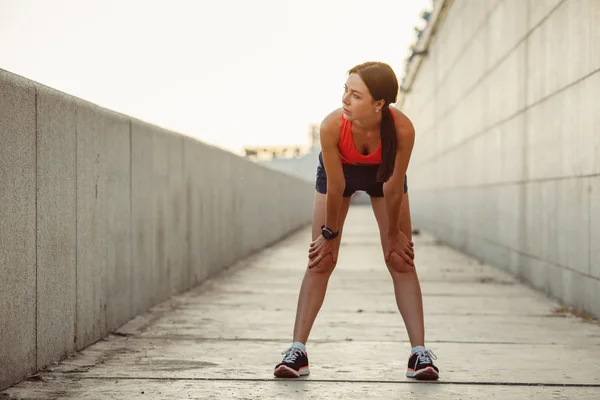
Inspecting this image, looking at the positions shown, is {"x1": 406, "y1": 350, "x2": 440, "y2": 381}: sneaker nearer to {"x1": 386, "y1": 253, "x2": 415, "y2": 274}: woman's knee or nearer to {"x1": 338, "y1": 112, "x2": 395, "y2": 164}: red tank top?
{"x1": 386, "y1": 253, "x2": 415, "y2": 274}: woman's knee

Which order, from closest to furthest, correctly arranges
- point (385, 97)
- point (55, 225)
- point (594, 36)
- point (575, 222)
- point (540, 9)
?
point (385, 97) < point (55, 225) < point (594, 36) < point (575, 222) < point (540, 9)

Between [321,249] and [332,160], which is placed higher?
[332,160]

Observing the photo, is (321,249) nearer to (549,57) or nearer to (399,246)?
(399,246)

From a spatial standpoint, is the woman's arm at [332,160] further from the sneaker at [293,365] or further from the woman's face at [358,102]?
the sneaker at [293,365]

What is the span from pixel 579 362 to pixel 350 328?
1.81 meters

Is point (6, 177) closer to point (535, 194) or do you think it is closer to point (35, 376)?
point (35, 376)

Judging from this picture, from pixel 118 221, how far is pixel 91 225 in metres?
0.66

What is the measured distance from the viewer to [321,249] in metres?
4.65

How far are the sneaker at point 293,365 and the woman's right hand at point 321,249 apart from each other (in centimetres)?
48

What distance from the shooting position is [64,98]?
193 inches

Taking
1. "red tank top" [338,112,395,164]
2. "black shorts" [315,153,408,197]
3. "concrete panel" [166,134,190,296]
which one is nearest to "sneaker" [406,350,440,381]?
"black shorts" [315,153,408,197]

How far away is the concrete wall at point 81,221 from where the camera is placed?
4207 mm

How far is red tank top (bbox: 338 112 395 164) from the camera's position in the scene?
4379 mm

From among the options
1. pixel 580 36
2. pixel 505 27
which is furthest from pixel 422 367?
pixel 505 27
